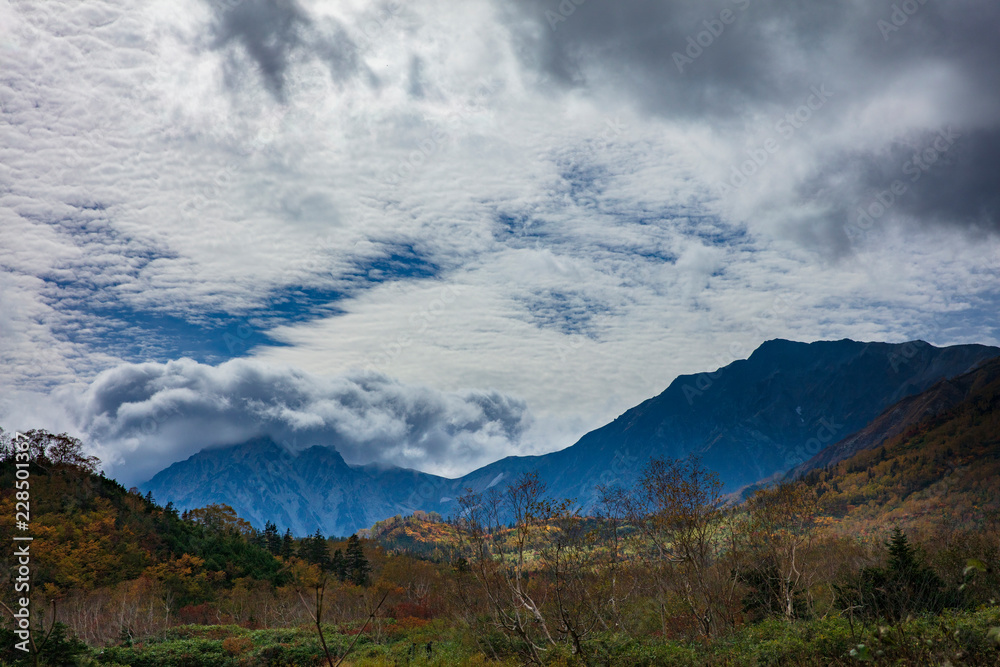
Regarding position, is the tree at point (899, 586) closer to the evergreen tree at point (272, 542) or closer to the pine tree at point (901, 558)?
the pine tree at point (901, 558)

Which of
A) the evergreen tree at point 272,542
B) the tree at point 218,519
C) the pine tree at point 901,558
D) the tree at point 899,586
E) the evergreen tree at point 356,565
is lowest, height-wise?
the tree at point 899,586

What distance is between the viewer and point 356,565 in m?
112

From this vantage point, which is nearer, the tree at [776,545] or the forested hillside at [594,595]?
the forested hillside at [594,595]

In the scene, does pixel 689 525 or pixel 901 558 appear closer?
pixel 689 525

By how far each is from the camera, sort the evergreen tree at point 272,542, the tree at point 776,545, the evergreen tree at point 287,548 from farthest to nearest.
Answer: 1. the evergreen tree at point 272,542
2. the evergreen tree at point 287,548
3. the tree at point 776,545

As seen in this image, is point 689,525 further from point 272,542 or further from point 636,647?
point 272,542

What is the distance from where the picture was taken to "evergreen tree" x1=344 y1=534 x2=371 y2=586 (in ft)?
345

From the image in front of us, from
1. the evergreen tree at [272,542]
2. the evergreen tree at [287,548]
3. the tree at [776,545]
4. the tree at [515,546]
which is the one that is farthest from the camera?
the evergreen tree at [272,542]

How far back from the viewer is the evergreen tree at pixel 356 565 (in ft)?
345

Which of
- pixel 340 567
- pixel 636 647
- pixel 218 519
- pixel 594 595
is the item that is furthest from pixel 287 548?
pixel 636 647

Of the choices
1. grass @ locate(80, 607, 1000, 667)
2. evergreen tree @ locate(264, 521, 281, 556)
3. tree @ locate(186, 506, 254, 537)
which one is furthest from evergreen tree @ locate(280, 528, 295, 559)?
grass @ locate(80, 607, 1000, 667)

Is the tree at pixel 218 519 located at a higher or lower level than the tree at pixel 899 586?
higher

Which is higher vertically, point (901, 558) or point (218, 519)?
point (218, 519)

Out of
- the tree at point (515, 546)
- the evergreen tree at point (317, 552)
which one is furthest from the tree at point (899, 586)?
the evergreen tree at point (317, 552)
